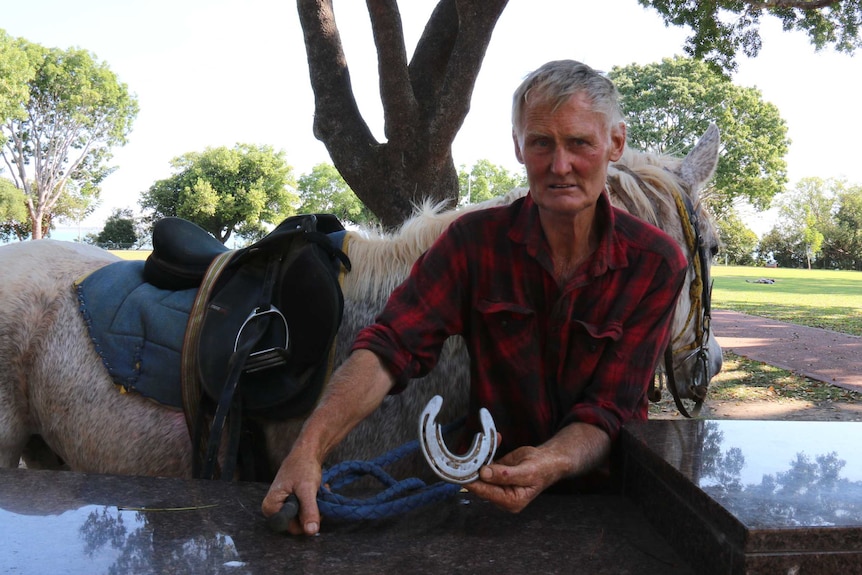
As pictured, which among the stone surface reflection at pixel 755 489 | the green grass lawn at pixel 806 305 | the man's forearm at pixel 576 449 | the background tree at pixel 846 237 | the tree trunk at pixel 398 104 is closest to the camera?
the stone surface reflection at pixel 755 489

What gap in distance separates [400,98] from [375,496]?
4756 millimetres

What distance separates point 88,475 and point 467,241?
49.3 inches

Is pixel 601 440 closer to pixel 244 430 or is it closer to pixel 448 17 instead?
pixel 244 430

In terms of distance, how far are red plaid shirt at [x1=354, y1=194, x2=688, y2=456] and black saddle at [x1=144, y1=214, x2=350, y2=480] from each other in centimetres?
50

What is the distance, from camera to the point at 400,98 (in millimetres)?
5875

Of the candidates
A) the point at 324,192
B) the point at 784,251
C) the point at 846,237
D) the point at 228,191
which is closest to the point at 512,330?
the point at 228,191

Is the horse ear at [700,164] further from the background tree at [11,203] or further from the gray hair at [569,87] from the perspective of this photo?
the background tree at [11,203]

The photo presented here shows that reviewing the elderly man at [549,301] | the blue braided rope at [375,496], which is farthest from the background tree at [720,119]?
the blue braided rope at [375,496]

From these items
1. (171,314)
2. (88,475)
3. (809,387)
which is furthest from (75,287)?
(809,387)

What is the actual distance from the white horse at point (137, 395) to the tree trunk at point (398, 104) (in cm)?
299

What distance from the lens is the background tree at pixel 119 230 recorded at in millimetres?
48281

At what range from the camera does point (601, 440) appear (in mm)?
1782

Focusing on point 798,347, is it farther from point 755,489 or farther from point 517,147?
point 755,489

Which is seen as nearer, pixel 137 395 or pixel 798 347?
pixel 137 395
